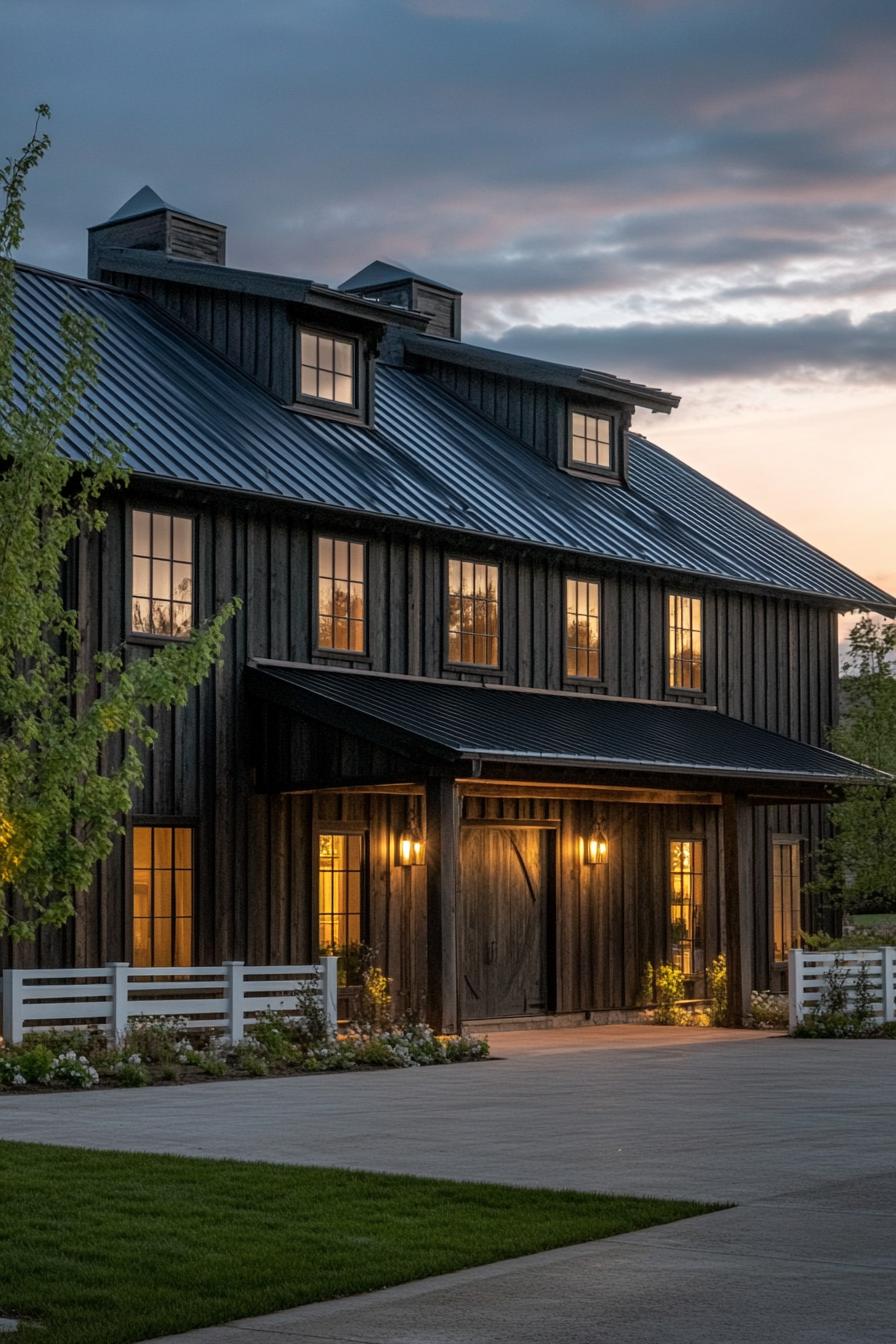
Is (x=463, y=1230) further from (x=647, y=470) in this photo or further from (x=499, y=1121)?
(x=647, y=470)

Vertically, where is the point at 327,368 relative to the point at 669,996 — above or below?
above

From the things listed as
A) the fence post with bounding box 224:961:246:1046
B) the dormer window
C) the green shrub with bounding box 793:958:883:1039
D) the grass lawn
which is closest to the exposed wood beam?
the green shrub with bounding box 793:958:883:1039

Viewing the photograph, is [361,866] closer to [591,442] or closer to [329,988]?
[329,988]

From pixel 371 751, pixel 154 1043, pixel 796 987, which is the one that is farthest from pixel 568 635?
pixel 154 1043

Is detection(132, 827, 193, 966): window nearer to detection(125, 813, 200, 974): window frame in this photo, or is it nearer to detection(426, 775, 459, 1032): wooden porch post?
detection(125, 813, 200, 974): window frame

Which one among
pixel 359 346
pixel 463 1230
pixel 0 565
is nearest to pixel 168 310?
pixel 359 346

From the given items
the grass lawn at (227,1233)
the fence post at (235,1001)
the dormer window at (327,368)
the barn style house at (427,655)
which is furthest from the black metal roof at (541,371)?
the grass lawn at (227,1233)

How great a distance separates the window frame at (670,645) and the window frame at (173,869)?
8.67m

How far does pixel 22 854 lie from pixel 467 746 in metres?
7.63

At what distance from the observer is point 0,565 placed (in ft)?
42.3

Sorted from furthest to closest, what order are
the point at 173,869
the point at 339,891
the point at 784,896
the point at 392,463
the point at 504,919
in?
1. the point at 784,896
2. the point at 504,919
3. the point at 392,463
4. the point at 339,891
5. the point at 173,869

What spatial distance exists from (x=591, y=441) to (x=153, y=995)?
1232cm

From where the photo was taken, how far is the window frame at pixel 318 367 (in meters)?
24.7

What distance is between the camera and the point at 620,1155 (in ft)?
38.9
